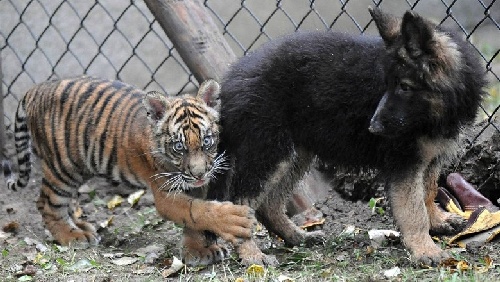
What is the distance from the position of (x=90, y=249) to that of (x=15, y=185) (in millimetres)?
1095

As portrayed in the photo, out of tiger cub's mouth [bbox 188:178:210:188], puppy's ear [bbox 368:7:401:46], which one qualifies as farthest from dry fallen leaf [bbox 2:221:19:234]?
puppy's ear [bbox 368:7:401:46]

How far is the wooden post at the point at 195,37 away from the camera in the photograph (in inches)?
261

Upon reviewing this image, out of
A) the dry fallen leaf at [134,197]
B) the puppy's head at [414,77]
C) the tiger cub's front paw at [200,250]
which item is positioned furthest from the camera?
the dry fallen leaf at [134,197]

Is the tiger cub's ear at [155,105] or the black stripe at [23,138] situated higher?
the tiger cub's ear at [155,105]

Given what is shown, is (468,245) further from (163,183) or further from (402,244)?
(163,183)

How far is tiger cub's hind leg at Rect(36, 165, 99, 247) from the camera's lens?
645 cm

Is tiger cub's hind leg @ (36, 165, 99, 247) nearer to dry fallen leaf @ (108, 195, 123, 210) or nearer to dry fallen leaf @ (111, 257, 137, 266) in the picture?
dry fallen leaf @ (111, 257, 137, 266)

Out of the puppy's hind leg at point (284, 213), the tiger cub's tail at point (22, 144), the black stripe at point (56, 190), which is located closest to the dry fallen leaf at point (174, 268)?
the puppy's hind leg at point (284, 213)

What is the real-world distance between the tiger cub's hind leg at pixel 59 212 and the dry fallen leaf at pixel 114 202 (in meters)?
0.71

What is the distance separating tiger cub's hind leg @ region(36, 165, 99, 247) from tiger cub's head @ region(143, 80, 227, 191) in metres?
1.00

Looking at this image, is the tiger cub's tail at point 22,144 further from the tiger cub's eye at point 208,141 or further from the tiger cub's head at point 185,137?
the tiger cub's eye at point 208,141

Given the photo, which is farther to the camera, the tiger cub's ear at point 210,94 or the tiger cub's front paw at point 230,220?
the tiger cub's ear at point 210,94

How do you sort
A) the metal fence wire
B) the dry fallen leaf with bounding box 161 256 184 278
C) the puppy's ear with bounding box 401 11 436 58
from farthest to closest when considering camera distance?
1. the metal fence wire
2. the dry fallen leaf with bounding box 161 256 184 278
3. the puppy's ear with bounding box 401 11 436 58

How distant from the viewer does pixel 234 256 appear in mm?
5742
